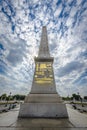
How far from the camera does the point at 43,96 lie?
12312 millimetres

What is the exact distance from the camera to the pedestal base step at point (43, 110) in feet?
36.6

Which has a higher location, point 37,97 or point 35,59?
point 35,59

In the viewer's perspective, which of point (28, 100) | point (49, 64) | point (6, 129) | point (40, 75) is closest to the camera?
point (6, 129)

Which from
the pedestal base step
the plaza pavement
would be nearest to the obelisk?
the pedestal base step

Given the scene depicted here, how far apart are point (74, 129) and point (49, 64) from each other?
29.0ft

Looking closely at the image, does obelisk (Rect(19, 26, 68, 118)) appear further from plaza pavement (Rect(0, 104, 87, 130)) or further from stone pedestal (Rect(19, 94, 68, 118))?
plaza pavement (Rect(0, 104, 87, 130))

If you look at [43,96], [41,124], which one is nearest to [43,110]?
[43,96]

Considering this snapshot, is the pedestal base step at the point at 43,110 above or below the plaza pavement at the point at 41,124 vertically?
above

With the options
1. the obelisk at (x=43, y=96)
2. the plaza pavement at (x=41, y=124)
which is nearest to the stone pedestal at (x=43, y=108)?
the obelisk at (x=43, y=96)

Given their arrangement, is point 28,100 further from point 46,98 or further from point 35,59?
point 35,59

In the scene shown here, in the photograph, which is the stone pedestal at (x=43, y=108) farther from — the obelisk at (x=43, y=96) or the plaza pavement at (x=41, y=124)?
the plaza pavement at (x=41, y=124)

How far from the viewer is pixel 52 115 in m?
11.1

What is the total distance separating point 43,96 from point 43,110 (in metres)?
1.56

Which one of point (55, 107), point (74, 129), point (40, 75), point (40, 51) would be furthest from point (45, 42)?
point (74, 129)
